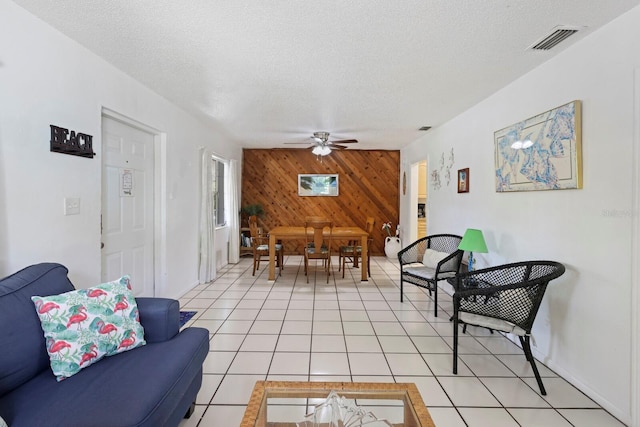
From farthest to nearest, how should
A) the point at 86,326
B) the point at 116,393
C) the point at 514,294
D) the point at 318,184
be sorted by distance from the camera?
the point at 318,184 < the point at 514,294 < the point at 86,326 < the point at 116,393

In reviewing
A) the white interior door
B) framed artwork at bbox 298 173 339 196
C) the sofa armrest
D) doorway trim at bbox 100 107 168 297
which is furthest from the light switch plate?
framed artwork at bbox 298 173 339 196

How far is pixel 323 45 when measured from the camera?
2.26 meters

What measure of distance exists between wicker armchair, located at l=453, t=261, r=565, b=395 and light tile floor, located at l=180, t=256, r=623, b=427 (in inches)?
7.8

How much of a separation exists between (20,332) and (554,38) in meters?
3.39

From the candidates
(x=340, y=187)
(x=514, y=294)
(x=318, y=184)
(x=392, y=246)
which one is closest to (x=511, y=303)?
(x=514, y=294)

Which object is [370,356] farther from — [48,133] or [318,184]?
[318,184]

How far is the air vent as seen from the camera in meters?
2.02

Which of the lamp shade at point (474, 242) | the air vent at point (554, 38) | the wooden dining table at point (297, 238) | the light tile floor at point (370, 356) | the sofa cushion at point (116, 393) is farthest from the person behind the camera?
the wooden dining table at point (297, 238)

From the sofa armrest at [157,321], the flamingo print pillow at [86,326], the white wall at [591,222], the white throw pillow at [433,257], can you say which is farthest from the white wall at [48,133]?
the white wall at [591,222]

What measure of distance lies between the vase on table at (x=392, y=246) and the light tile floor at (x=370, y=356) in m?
2.39

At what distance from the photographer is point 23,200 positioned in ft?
6.21

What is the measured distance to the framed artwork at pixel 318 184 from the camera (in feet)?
22.7

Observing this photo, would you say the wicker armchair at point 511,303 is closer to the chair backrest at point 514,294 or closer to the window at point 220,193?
the chair backrest at point 514,294

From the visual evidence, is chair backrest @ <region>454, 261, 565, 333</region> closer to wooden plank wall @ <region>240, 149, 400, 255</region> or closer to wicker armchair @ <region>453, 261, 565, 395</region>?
wicker armchair @ <region>453, 261, 565, 395</region>
